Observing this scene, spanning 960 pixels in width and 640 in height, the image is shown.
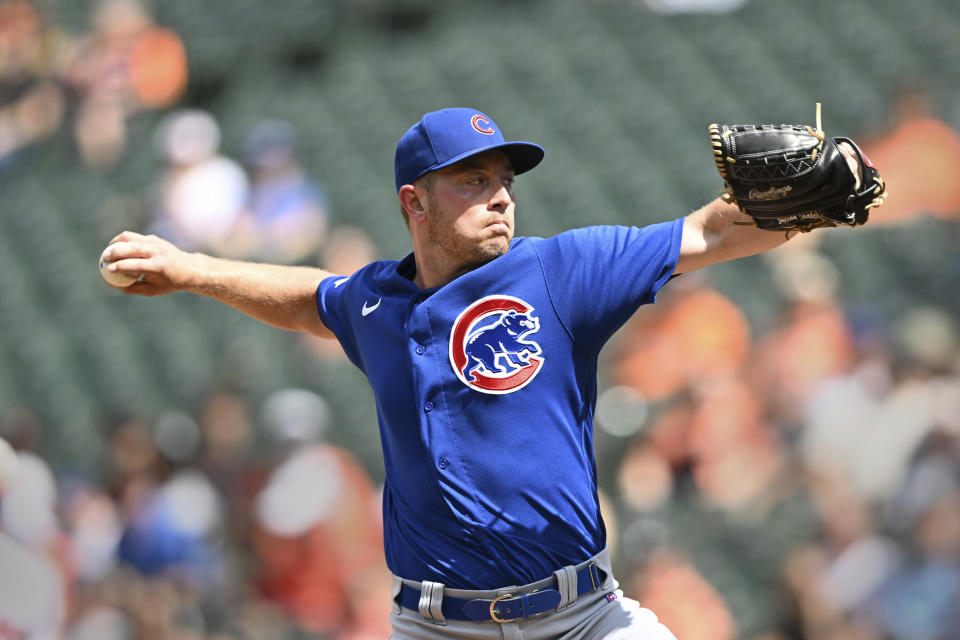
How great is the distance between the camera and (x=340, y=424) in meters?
5.85

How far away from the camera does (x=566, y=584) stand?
2.36 metres

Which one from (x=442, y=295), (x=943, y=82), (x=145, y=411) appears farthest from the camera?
(x=943, y=82)

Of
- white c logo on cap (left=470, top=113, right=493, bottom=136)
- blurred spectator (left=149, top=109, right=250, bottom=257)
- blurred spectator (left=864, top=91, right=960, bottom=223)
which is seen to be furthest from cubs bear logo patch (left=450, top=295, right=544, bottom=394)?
blurred spectator (left=149, top=109, right=250, bottom=257)

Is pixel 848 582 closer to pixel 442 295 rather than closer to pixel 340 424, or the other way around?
pixel 340 424

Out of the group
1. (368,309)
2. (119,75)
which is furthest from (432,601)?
(119,75)

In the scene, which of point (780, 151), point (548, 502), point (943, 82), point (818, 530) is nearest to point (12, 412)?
point (818, 530)

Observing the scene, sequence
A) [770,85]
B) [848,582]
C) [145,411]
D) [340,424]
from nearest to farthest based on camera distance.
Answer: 1. [848,582]
2. [340,424]
3. [145,411]
4. [770,85]

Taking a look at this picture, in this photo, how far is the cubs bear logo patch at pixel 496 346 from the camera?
2389 millimetres

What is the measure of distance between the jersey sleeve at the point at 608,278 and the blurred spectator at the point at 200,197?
429 centimetres

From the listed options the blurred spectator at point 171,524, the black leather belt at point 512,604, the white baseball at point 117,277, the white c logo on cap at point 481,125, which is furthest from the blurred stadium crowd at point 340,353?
the white c logo on cap at point 481,125

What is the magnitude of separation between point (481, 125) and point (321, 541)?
3063mm

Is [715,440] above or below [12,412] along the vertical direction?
below

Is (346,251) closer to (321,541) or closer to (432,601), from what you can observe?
(321,541)

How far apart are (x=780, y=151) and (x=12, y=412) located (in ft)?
17.4
